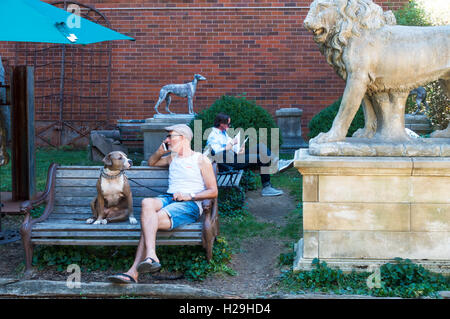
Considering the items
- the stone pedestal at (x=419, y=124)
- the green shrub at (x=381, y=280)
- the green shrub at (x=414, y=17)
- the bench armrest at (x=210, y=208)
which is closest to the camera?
the green shrub at (x=381, y=280)

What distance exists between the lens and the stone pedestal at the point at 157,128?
9.22 metres

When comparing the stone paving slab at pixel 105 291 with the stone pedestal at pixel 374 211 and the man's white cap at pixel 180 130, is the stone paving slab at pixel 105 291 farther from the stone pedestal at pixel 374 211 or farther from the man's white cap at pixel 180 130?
the man's white cap at pixel 180 130

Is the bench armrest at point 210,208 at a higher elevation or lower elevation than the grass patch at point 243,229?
higher

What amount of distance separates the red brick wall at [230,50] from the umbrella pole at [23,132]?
4882 mm

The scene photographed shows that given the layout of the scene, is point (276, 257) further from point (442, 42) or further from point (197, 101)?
point (197, 101)

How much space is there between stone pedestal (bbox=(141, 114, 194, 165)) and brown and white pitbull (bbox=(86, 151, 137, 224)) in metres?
4.38

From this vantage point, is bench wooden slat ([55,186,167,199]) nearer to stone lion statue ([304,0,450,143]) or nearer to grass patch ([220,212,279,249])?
grass patch ([220,212,279,249])

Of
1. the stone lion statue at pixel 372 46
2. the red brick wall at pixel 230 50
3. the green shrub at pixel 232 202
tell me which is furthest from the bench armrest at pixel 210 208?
the red brick wall at pixel 230 50

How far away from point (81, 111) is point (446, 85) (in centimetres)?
876

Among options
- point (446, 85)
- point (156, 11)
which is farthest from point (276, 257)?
point (156, 11)

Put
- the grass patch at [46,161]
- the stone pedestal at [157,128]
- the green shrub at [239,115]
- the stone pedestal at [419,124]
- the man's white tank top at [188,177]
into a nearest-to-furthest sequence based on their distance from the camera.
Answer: the man's white tank top at [188,177] → the green shrub at [239,115] → the grass patch at [46,161] → the stone pedestal at [419,124] → the stone pedestal at [157,128]

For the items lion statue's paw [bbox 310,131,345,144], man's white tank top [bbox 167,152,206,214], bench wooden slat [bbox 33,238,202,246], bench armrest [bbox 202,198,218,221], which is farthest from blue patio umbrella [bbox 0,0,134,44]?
lion statue's paw [bbox 310,131,345,144]

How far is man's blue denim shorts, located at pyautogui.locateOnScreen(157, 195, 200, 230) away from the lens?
179 inches

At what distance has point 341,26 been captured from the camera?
4367 mm
